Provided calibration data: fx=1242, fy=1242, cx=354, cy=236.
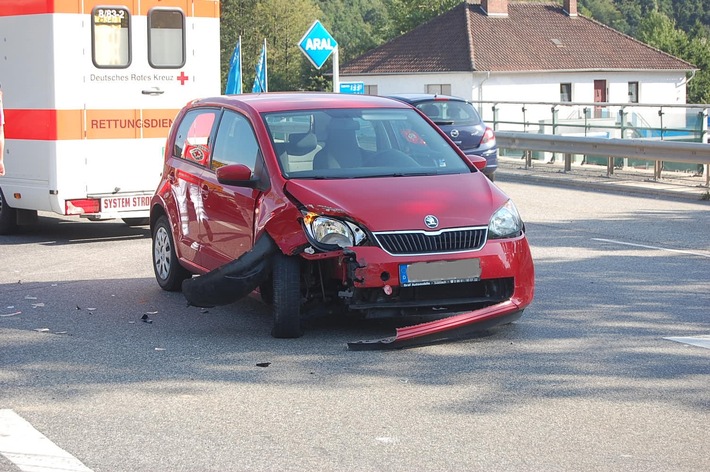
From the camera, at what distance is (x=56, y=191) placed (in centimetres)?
1383

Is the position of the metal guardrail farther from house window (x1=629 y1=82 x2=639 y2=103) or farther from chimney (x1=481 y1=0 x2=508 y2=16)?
house window (x1=629 y1=82 x2=639 y2=103)

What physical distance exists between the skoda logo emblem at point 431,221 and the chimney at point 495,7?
70051 mm

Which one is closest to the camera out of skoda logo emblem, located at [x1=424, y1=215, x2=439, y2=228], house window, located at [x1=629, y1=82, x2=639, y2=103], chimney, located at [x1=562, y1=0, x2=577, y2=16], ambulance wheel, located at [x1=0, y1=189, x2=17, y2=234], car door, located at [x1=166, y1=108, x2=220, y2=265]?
skoda logo emblem, located at [x1=424, y1=215, x2=439, y2=228]

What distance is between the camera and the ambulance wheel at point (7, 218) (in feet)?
49.0

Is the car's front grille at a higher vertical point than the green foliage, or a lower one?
lower

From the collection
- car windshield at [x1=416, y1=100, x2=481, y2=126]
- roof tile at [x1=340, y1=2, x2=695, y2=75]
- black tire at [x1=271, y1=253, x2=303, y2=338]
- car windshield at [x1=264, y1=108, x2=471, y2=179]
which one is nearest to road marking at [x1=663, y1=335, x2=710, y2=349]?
car windshield at [x1=264, y1=108, x2=471, y2=179]

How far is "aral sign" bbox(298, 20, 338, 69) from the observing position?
2609 centimetres

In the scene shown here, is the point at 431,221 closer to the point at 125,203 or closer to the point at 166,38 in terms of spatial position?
the point at 125,203

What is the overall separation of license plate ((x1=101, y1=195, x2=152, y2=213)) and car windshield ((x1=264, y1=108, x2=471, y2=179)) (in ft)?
17.6

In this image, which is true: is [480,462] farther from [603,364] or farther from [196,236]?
[196,236]

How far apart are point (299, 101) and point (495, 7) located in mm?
68908

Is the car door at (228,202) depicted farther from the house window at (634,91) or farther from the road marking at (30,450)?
the house window at (634,91)

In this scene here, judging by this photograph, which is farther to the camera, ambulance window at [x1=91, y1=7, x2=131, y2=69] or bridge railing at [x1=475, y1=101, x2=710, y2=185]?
bridge railing at [x1=475, y1=101, x2=710, y2=185]

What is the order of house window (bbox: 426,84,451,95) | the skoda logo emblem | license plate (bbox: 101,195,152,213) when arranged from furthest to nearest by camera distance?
house window (bbox: 426,84,451,95) < license plate (bbox: 101,195,152,213) < the skoda logo emblem
